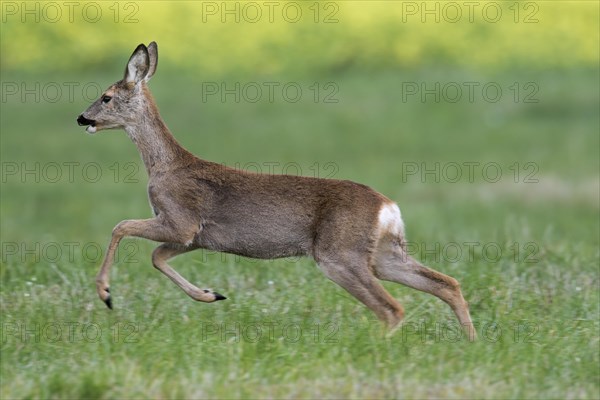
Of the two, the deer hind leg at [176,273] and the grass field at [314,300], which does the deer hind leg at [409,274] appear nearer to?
the grass field at [314,300]

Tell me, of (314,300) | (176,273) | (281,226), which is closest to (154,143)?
(176,273)

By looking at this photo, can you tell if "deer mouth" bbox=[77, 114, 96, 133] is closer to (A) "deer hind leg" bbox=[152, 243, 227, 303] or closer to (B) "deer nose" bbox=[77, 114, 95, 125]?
(B) "deer nose" bbox=[77, 114, 95, 125]

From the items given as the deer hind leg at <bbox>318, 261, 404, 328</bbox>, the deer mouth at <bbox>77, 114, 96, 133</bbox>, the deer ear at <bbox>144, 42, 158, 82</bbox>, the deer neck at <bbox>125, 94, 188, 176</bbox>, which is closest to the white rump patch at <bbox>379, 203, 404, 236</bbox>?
the deer hind leg at <bbox>318, 261, 404, 328</bbox>

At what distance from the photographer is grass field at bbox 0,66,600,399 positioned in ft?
20.7

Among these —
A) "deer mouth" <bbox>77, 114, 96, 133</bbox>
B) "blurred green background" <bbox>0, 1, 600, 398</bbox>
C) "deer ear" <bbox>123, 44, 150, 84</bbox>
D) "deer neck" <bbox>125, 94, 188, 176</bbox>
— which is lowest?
"blurred green background" <bbox>0, 1, 600, 398</bbox>

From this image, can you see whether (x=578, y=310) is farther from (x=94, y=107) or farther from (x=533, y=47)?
(x=533, y=47)

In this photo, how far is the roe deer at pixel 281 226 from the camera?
7.64m

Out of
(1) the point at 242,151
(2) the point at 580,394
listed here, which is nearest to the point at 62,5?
(1) the point at 242,151

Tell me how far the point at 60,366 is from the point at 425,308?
270 cm

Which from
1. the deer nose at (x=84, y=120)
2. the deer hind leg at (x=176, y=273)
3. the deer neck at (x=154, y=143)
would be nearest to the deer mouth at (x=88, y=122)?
the deer nose at (x=84, y=120)

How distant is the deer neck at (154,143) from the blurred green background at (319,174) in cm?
91

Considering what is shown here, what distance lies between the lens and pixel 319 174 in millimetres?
18297

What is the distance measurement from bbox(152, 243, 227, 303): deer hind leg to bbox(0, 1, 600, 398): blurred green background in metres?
0.14

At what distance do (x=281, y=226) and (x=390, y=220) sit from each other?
2.29 ft
